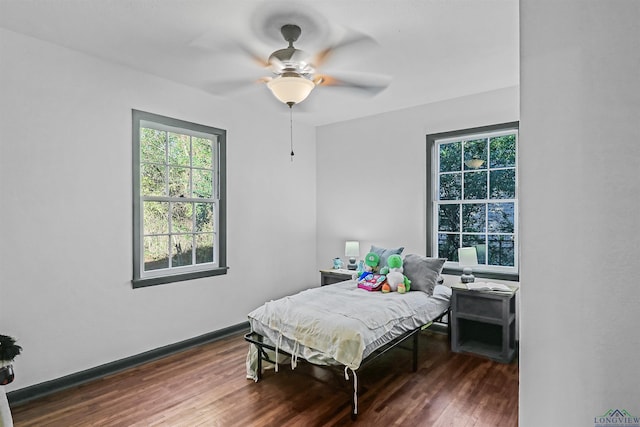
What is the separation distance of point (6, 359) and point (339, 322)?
1.99m

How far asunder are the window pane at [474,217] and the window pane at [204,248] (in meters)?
3.01

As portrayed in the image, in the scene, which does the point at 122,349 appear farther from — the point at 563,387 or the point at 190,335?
the point at 563,387

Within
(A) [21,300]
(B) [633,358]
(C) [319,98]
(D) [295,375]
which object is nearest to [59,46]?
(A) [21,300]

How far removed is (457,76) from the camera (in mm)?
3443

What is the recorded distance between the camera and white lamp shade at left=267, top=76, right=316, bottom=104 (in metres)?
2.55

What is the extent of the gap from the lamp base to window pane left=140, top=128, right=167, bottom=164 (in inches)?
134

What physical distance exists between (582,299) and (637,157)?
1.16ft

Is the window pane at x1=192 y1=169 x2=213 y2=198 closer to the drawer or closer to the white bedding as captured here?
the white bedding

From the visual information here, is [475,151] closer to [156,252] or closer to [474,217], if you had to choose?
[474,217]

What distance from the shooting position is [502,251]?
3896 mm

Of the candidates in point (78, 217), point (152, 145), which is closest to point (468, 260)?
point (152, 145)

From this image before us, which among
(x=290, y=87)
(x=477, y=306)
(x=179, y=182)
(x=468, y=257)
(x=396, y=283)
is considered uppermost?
(x=290, y=87)

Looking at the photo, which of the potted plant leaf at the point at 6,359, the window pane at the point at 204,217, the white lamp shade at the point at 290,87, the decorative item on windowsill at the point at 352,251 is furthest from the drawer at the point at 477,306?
the potted plant leaf at the point at 6,359

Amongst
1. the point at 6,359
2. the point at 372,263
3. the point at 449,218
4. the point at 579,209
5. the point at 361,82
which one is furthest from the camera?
the point at 449,218
